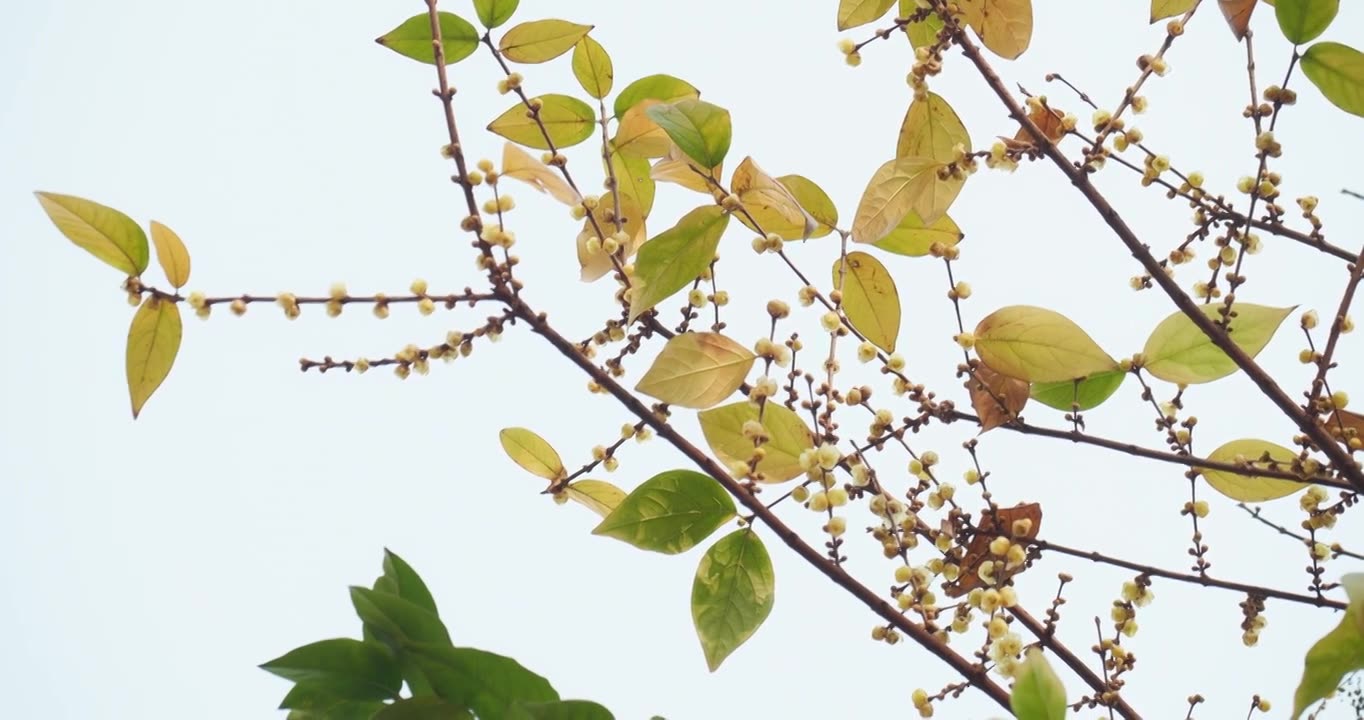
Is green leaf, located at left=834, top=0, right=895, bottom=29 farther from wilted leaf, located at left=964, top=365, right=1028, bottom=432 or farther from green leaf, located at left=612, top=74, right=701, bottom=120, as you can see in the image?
wilted leaf, located at left=964, top=365, right=1028, bottom=432

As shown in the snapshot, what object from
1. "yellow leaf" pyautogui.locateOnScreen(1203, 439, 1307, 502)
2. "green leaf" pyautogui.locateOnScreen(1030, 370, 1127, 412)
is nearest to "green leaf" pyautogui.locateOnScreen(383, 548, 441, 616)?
"green leaf" pyautogui.locateOnScreen(1030, 370, 1127, 412)

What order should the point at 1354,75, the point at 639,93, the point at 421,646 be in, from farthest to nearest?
the point at 639,93
the point at 1354,75
the point at 421,646

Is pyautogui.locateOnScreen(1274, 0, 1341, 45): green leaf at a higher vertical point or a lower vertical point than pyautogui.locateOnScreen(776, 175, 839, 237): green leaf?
higher

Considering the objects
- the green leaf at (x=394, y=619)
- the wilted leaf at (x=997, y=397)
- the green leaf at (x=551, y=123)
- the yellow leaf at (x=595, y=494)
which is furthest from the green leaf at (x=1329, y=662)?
the green leaf at (x=551, y=123)

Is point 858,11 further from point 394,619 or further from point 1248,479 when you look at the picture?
point 394,619

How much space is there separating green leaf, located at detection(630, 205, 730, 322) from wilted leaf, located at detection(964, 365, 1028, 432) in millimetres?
266

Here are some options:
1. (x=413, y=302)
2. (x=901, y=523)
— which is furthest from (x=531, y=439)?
(x=901, y=523)

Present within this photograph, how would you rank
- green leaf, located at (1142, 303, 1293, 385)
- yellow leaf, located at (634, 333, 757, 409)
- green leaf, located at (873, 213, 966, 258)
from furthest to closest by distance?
1. green leaf, located at (873, 213, 966, 258)
2. green leaf, located at (1142, 303, 1293, 385)
3. yellow leaf, located at (634, 333, 757, 409)

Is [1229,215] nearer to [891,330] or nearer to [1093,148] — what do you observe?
[1093,148]

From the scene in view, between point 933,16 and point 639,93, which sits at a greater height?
point 933,16

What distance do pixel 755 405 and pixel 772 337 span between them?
59 mm

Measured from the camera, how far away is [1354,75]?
3.04 feet

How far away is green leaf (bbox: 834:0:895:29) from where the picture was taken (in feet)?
3.61

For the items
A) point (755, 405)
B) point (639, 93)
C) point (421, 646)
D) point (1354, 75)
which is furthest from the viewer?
point (639, 93)
